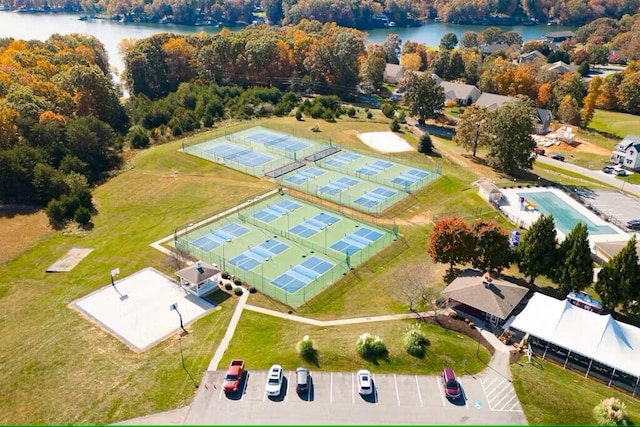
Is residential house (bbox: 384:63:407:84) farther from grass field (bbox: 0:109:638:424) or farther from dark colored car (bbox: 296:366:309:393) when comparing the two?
dark colored car (bbox: 296:366:309:393)

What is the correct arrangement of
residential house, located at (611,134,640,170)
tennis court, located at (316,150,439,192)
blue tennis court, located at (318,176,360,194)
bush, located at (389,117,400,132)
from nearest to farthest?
blue tennis court, located at (318,176,360,194), tennis court, located at (316,150,439,192), residential house, located at (611,134,640,170), bush, located at (389,117,400,132)

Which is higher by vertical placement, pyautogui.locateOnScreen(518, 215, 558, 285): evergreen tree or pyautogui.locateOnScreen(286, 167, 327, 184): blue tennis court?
pyautogui.locateOnScreen(518, 215, 558, 285): evergreen tree

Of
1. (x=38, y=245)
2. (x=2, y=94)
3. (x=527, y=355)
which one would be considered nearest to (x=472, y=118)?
(x=527, y=355)

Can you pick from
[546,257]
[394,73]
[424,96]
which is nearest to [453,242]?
[546,257]

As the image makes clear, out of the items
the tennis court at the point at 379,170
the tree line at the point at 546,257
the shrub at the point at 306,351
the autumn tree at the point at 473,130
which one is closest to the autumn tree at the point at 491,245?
the tree line at the point at 546,257

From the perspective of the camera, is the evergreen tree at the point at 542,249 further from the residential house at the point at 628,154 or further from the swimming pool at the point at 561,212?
the residential house at the point at 628,154

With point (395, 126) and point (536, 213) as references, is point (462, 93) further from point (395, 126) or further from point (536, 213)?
point (536, 213)

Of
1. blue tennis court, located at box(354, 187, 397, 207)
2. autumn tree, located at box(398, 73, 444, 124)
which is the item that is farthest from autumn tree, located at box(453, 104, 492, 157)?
blue tennis court, located at box(354, 187, 397, 207)
